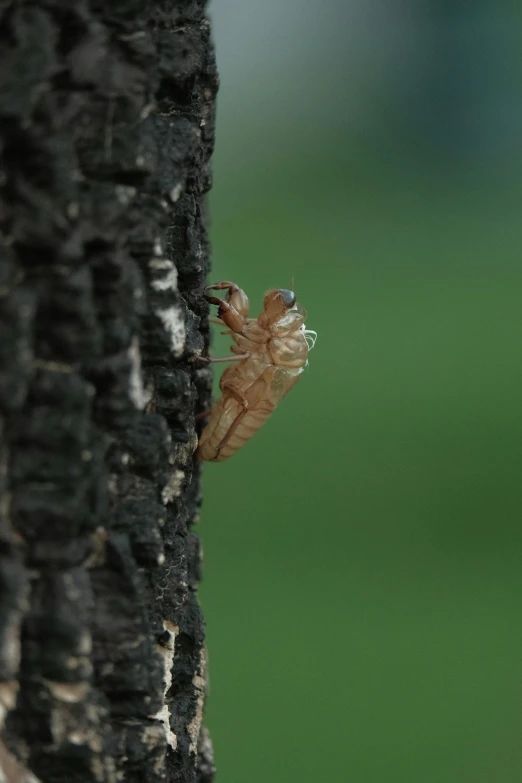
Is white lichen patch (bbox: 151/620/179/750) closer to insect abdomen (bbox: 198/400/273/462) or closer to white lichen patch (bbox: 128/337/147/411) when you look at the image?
white lichen patch (bbox: 128/337/147/411)

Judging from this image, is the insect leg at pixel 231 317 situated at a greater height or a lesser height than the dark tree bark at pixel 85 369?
greater

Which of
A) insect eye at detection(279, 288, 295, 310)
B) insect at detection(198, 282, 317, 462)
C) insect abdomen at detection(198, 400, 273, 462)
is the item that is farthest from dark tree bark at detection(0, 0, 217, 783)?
insect eye at detection(279, 288, 295, 310)

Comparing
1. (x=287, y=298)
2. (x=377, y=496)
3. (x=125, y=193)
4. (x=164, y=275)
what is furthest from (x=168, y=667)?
(x=377, y=496)

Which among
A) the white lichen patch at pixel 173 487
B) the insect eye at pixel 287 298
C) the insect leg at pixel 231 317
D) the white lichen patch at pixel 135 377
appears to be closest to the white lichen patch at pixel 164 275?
the white lichen patch at pixel 135 377

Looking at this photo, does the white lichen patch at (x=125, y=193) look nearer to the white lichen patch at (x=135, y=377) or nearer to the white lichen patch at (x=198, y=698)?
the white lichen patch at (x=135, y=377)

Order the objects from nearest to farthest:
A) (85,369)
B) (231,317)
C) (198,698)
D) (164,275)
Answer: (85,369) < (164,275) < (198,698) < (231,317)

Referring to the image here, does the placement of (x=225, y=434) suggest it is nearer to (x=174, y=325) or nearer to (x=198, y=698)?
(x=198, y=698)

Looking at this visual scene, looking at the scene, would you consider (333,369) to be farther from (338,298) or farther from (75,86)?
(75,86)
